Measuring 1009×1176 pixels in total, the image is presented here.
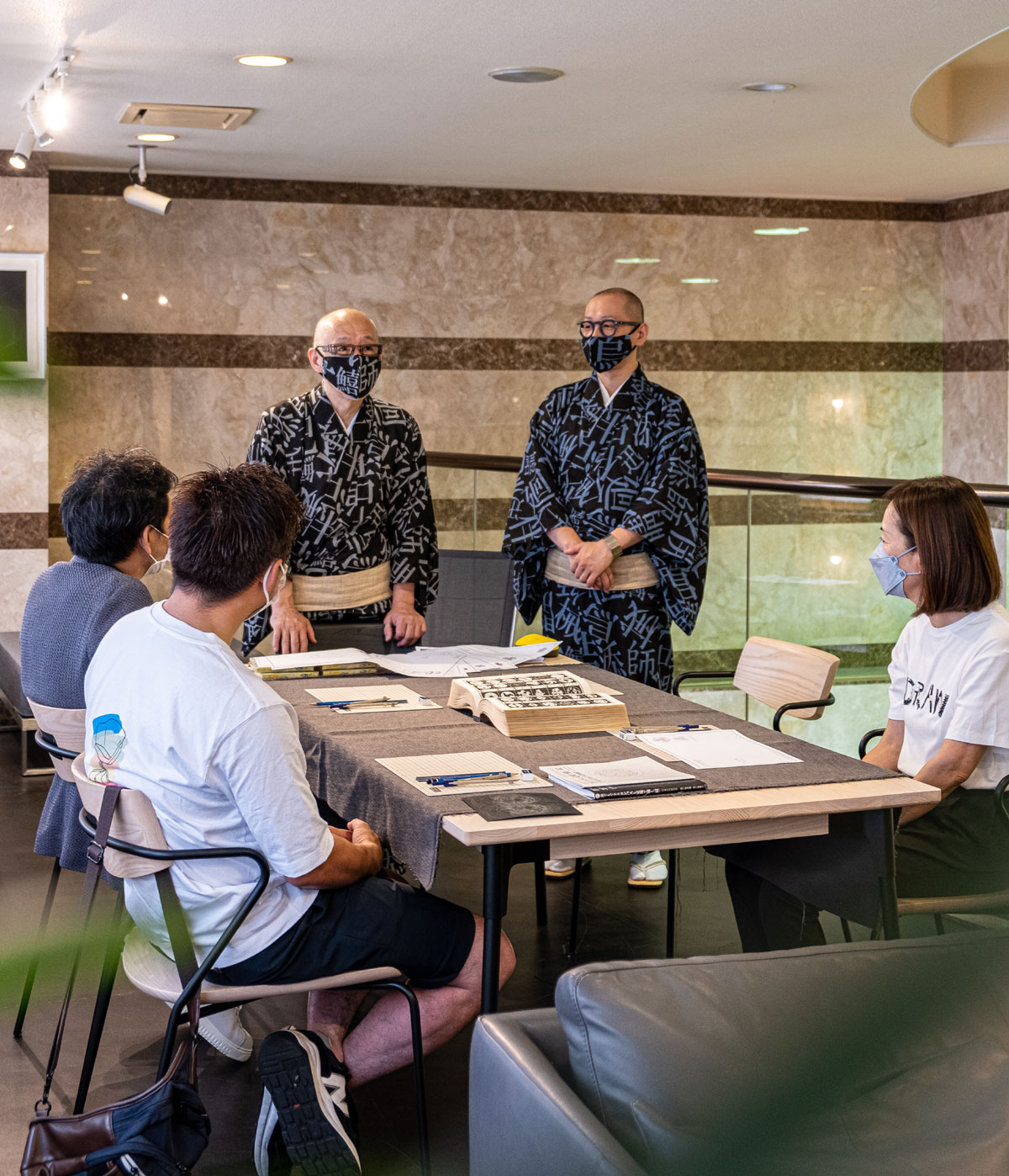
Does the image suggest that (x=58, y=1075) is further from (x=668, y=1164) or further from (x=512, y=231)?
(x=512, y=231)

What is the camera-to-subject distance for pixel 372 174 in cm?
→ 688

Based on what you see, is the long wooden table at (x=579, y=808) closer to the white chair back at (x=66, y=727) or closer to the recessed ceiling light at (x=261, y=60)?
the white chair back at (x=66, y=727)

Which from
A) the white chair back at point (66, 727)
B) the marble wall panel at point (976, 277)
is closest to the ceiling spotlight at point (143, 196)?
the white chair back at point (66, 727)

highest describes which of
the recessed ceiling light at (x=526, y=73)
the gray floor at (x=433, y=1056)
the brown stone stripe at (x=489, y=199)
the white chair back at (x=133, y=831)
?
the brown stone stripe at (x=489, y=199)

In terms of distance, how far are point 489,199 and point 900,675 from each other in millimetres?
4954

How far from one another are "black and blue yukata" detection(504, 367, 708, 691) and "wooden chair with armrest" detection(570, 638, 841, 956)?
0.36 metres

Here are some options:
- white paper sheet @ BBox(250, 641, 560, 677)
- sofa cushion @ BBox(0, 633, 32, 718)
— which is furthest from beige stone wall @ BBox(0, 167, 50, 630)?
white paper sheet @ BBox(250, 641, 560, 677)

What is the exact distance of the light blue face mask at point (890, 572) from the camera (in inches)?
115

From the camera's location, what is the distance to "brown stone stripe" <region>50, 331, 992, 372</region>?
22.5 ft

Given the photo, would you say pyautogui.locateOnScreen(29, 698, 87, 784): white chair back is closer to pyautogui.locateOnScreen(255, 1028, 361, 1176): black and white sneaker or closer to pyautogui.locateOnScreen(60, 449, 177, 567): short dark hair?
pyautogui.locateOnScreen(60, 449, 177, 567): short dark hair

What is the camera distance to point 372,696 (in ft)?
10.1

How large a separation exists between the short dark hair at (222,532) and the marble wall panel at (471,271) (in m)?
4.82

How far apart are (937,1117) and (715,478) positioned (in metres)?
4.56

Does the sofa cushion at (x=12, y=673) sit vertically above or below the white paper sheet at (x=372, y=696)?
below
